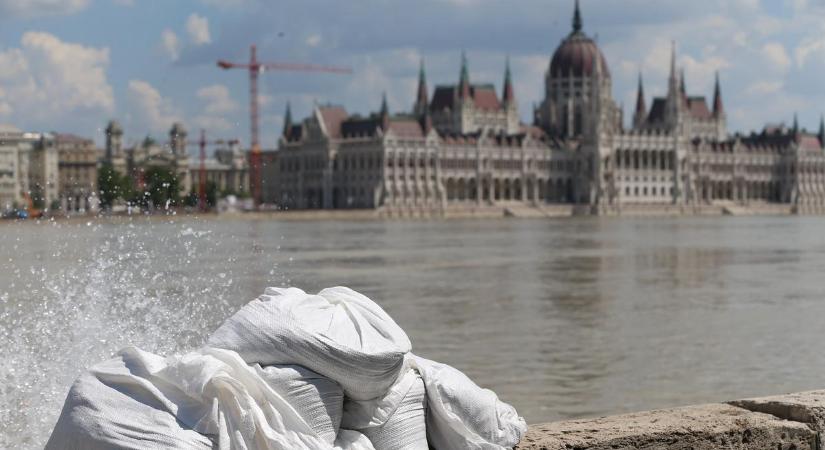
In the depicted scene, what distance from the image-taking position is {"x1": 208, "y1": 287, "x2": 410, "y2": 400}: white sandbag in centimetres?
353

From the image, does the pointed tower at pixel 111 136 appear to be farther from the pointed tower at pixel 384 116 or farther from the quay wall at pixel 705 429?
the pointed tower at pixel 384 116

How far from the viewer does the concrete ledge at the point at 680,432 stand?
414 centimetres

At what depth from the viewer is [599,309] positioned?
2212 cm

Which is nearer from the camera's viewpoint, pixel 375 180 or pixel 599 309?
pixel 599 309

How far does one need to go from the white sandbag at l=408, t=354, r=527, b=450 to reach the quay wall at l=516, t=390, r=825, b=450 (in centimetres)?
14

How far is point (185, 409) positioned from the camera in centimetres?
340

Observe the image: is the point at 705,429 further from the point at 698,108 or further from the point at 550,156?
the point at 698,108

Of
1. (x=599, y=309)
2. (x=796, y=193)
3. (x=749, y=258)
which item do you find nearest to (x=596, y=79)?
(x=796, y=193)

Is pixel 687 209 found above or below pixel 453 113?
below

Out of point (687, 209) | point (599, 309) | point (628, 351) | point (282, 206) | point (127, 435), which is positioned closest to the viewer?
point (127, 435)

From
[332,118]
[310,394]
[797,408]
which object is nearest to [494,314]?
[797,408]

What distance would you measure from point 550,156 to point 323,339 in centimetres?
13534

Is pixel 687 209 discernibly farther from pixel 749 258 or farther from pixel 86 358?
pixel 86 358

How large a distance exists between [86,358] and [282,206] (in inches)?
69.0
